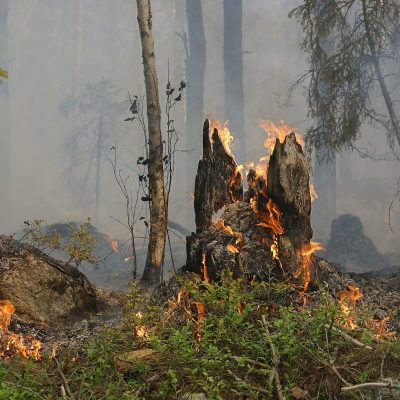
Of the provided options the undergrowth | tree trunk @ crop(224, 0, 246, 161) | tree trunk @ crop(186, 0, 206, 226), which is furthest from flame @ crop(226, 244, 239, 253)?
tree trunk @ crop(224, 0, 246, 161)

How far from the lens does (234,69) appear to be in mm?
31844

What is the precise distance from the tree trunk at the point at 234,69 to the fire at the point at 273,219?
2516 centimetres

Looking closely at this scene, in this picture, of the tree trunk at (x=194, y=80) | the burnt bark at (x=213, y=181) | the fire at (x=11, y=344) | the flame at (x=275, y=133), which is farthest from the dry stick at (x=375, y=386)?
the tree trunk at (x=194, y=80)

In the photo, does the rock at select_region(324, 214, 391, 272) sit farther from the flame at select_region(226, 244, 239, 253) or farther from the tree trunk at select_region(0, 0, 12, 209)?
the tree trunk at select_region(0, 0, 12, 209)

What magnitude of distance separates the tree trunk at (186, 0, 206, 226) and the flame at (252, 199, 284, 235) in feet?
79.2

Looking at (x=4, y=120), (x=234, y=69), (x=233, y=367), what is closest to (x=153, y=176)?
(x=233, y=367)

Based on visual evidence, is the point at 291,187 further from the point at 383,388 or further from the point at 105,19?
the point at 105,19

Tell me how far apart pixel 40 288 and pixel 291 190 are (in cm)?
401

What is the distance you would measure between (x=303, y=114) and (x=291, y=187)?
35.9 metres

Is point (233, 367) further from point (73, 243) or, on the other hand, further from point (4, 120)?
point (4, 120)

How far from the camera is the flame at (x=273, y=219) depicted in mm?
6531

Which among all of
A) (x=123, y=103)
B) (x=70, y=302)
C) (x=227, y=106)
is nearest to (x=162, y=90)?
(x=123, y=103)

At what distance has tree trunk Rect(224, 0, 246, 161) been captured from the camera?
101ft

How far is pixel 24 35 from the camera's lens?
131 ft
